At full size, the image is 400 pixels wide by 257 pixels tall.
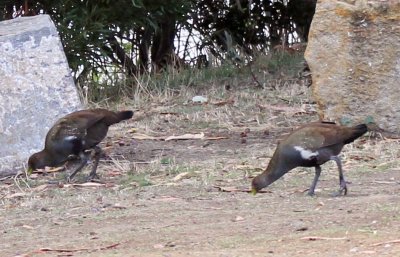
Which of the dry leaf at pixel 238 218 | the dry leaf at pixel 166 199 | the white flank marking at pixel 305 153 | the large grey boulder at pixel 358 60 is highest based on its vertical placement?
the large grey boulder at pixel 358 60

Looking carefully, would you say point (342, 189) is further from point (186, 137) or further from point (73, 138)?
point (186, 137)

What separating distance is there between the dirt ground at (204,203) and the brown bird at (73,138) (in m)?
0.17

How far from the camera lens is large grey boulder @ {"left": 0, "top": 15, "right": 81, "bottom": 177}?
8766 millimetres

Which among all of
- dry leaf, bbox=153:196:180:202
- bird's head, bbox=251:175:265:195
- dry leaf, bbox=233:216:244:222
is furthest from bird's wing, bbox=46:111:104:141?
dry leaf, bbox=233:216:244:222

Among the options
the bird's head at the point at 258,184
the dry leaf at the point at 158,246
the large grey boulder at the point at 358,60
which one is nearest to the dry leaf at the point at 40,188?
the bird's head at the point at 258,184

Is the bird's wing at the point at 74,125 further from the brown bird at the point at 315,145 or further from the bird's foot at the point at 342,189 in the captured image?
the bird's foot at the point at 342,189

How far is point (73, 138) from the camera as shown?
8.21 meters

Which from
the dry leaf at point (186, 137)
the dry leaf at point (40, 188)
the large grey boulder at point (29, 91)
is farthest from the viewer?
the dry leaf at point (186, 137)

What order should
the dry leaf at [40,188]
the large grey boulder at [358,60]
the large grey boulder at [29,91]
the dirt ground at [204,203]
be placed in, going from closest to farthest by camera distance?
the dirt ground at [204,203], the dry leaf at [40,188], the large grey boulder at [29,91], the large grey boulder at [358,60]

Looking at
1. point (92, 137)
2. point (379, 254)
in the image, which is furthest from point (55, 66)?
point (379, 254)

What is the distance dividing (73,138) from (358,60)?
278 cm

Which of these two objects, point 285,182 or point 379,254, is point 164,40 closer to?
point 285,182

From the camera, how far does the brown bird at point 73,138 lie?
8.21 metres

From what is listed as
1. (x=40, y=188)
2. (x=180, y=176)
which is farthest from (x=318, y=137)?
(x=40, y=188)
